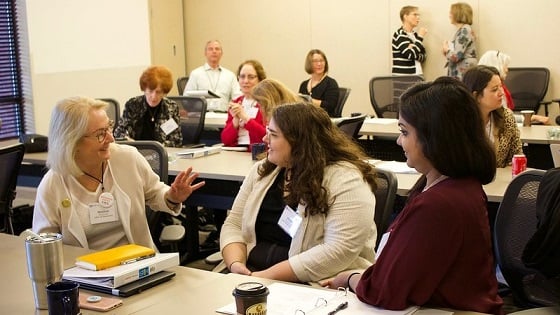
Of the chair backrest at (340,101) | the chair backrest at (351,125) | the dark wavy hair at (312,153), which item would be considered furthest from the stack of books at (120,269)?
the chair backrest at (340,101)

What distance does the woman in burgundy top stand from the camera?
1829 mm

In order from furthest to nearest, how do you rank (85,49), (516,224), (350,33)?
(350,33) → (85,49) → (516,224)

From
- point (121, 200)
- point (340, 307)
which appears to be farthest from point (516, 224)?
point (121, 200)

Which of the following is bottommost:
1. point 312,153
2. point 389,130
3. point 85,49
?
point 389,130

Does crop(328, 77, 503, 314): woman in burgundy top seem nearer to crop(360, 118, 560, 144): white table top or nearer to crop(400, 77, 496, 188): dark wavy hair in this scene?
crop(400, 77, 496, 188): dark wavy hair

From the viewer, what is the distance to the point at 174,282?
2.25 m

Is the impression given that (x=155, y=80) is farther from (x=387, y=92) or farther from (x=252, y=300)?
(x=252, y=300)

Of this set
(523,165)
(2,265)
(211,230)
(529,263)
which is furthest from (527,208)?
(211,230)

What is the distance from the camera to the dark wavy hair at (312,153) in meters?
2.65

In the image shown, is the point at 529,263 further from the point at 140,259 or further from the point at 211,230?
the point at 211,230

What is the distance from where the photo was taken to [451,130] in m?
1.85

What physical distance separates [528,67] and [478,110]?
6.70 metres

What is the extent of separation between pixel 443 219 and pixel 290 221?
0.99 m

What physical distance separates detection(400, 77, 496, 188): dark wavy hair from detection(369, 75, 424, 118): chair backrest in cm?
495
